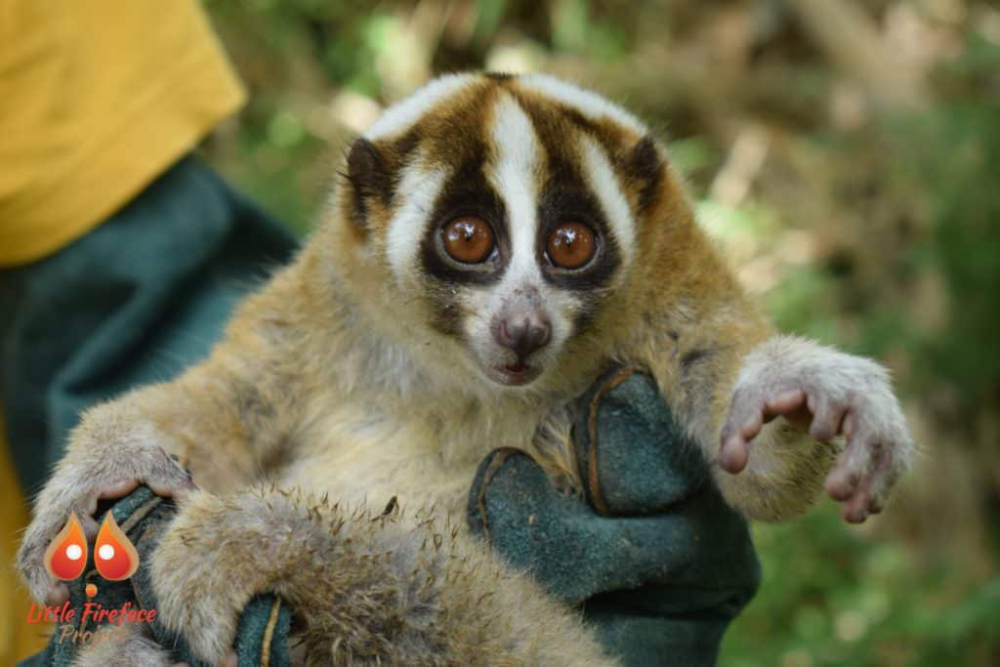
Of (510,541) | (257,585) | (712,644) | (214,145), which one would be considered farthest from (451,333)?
(214,145)

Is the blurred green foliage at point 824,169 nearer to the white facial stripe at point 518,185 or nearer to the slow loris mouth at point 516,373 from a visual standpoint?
the white facial stripe at point 518,185

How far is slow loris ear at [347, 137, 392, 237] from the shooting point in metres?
2.60

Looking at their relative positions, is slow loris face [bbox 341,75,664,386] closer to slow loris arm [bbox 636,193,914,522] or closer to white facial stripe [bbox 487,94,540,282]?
white facial stripe [bbox 487,94,540,282]

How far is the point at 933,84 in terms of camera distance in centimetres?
709

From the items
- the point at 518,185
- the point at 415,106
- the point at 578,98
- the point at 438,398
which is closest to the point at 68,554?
the point at 438,398

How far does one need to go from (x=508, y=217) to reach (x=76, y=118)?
1.62 m

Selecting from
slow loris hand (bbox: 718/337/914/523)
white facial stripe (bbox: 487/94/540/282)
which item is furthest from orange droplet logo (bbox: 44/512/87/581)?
slow loris hand (bbox: 718/337/914/523)

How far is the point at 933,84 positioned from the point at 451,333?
19.6 ft

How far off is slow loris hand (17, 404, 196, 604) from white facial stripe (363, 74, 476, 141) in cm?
105

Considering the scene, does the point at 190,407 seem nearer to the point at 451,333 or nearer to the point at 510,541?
the point at 451,333

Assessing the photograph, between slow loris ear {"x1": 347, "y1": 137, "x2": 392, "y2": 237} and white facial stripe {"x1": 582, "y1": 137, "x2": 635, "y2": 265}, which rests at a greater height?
slow loris ear {"x1": 347, "y1": 137, "x2": 392, "y2": 237}

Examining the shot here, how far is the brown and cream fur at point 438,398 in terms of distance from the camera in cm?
188

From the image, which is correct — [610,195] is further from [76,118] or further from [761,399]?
[76,118]

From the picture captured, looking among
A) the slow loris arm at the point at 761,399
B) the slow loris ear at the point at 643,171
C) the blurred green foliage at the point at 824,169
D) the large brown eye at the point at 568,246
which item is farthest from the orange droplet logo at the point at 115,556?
the blurred green foliage at the point at 824,169
